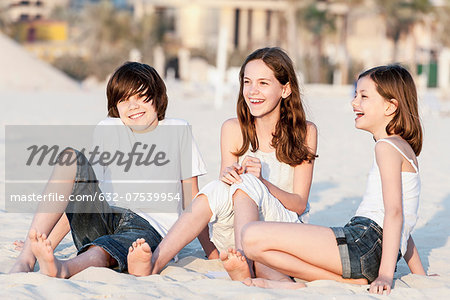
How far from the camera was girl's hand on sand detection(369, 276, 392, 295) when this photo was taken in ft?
10.3

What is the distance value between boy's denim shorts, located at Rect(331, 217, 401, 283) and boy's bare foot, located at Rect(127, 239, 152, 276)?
2.86ft

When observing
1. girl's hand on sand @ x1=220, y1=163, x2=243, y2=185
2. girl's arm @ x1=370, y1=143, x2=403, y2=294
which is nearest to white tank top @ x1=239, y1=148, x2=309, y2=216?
girl's hand on sand @ x1=220, y1=163, x2=243, y2=185

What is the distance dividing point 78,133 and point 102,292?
25.2 ft

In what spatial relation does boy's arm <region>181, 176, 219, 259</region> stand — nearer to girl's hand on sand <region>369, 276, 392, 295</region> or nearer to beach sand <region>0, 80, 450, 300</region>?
beach sand <region>0, 80, 450, 300</region>

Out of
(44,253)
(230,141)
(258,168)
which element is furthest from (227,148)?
(44,253)

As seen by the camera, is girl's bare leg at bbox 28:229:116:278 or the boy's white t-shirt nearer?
girl's bare leg at bbox 28:229:116:278

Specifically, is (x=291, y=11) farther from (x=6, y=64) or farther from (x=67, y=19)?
(x=67, y=19)

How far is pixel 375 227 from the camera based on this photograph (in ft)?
10.9

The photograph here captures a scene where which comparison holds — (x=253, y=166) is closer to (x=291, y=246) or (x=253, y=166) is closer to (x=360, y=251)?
(x=291, y=246)

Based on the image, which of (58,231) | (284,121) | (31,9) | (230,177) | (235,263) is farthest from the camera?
(31,9)

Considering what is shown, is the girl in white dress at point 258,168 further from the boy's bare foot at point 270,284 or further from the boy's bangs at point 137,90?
the boy's bangs at point 137,90

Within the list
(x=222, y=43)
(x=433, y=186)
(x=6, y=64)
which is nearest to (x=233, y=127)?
(x=433, y=186)

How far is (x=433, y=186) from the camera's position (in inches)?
269

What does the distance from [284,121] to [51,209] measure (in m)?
1.34
